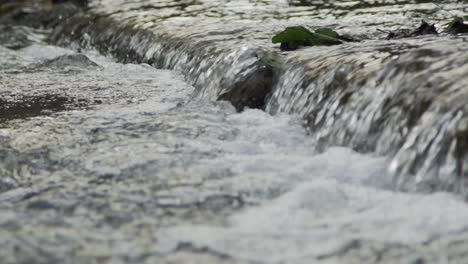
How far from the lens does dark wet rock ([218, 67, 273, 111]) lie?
4406mm

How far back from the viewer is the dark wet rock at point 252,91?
441 centimetres

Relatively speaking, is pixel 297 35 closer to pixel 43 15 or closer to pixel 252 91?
pixel 252 91

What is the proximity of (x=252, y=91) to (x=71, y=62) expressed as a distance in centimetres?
278

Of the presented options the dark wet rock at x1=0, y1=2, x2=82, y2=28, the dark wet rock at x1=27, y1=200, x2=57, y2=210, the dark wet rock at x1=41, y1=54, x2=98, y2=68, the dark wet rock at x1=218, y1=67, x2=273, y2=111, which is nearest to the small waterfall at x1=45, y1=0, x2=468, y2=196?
the dark wet rock at x1=218, y1=67, x2=273, y2=111

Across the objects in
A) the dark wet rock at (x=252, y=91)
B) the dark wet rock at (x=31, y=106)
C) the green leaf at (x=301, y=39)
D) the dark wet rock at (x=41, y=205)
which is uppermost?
the green leaf at (x=301, y=39)

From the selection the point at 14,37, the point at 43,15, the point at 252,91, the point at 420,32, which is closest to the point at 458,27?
the point at 420,32

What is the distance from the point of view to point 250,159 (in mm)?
3262

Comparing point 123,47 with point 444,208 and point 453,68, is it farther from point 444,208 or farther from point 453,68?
point 444,208

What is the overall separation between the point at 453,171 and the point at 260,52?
229 cm

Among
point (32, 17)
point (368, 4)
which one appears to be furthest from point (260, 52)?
point (32, 17)

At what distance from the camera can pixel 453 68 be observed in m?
3.19

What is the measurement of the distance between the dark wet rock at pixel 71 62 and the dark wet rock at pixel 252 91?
8.14ft

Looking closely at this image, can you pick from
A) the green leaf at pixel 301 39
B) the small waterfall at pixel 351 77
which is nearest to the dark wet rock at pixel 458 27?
the small waterfall at pixel 351 77

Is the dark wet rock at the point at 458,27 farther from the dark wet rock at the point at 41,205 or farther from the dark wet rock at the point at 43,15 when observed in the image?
the dark wet rock at the point at 43,15
